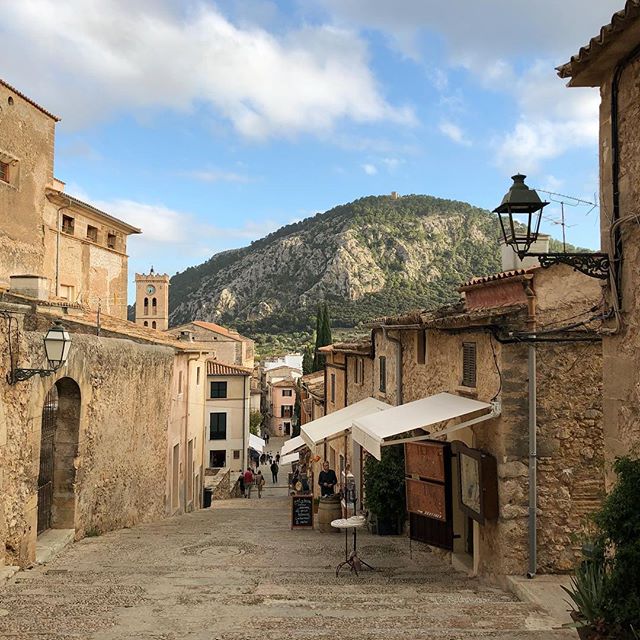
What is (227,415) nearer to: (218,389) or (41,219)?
(218,389)

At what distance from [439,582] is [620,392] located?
4.43m

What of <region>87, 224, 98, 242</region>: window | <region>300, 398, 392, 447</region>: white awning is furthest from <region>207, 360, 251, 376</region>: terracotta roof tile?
<region>300, 398, 392, 447</region>: white awning

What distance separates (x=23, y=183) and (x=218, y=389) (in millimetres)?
21178

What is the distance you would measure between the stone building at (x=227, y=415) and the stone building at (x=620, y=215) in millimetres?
38148

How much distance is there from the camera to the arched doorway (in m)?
11.0

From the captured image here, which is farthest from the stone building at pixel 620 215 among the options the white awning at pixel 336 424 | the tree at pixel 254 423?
the tree at pixel 254 423

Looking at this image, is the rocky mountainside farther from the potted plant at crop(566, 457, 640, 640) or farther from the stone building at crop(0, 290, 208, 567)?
the potted plant at crop(566, 457, 640, 640)

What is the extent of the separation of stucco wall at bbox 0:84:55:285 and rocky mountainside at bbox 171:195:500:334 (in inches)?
3404

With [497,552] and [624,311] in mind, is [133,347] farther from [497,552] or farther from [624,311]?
[624,311]

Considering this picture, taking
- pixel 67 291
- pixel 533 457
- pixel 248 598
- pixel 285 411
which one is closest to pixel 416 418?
pixel 533 457

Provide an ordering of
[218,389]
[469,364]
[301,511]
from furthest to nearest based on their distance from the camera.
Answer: [218,389]
[301,511]
[469,364]

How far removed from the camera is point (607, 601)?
5.02 metres

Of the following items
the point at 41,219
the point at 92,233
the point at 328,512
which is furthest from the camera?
the point at 92,233

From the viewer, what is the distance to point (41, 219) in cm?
2866
